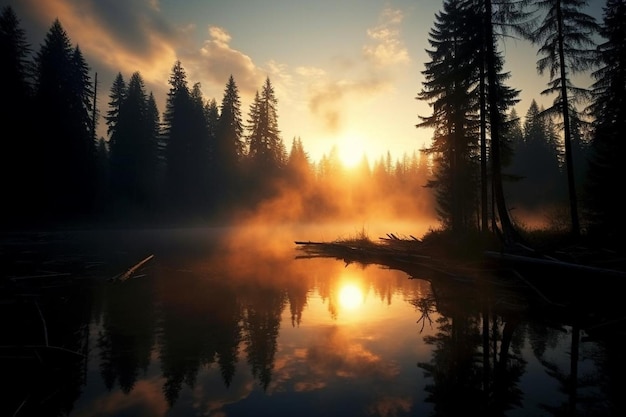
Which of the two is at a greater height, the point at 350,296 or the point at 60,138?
the point at 60,138

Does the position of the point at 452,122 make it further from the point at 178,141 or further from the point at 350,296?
the point at 178,141

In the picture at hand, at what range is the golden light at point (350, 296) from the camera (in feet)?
35.0

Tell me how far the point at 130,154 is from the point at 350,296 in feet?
157

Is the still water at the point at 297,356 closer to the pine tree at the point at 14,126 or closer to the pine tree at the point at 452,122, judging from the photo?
the pine tree at the point at 452,122

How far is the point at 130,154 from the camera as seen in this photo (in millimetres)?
48062

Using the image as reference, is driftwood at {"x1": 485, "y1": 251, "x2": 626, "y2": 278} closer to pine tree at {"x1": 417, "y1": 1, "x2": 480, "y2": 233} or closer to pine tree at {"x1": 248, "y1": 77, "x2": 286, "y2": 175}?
pine tree at {"x1": 417, "y1": 1, "x2": 480, "y2": 233}

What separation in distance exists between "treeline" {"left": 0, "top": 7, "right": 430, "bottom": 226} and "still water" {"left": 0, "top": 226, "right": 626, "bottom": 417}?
102ft

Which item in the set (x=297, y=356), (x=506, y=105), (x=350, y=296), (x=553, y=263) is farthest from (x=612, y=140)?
(x=297, y=356)

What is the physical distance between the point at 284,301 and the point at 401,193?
108 meters

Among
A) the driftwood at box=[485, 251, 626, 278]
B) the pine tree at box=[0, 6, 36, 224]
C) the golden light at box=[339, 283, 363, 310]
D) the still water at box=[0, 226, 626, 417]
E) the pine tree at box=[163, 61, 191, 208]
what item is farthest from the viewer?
the pine tree at box=[163, 61, 191, 208]

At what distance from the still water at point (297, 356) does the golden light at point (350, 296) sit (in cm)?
11

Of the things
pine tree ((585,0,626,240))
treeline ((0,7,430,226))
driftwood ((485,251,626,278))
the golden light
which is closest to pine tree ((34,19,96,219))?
treeline ((0,7,430,226))

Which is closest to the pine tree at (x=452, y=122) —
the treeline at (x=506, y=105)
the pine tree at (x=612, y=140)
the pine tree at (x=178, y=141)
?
the treeline at (x=506, y=105)

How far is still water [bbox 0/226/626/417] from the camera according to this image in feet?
15.5
